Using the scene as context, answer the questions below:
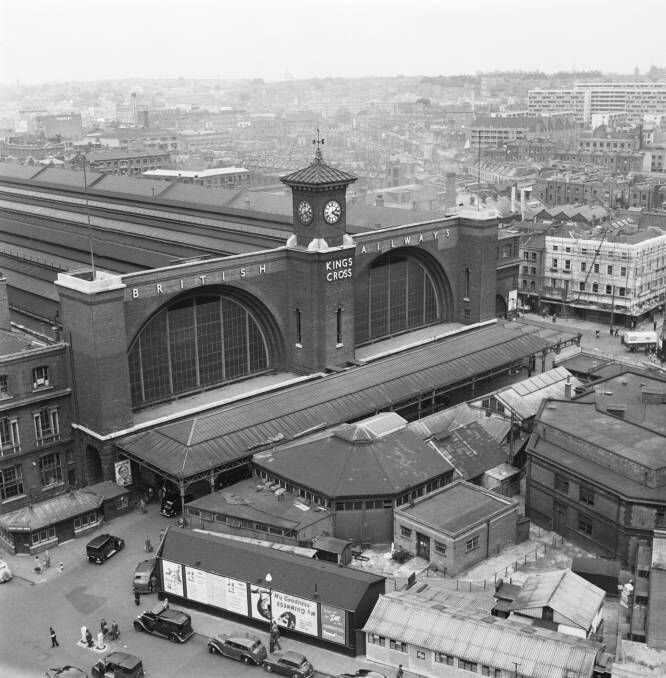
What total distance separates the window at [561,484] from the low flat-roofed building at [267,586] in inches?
636

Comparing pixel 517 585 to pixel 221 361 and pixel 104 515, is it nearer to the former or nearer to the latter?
pixel 104 515

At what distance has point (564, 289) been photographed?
115m

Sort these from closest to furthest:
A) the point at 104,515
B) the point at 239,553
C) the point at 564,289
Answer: the point at 239,553 → the point at 104,515 → the point at 564,289

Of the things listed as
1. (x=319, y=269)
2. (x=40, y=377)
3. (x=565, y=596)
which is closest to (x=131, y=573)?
(x=40, y=377)

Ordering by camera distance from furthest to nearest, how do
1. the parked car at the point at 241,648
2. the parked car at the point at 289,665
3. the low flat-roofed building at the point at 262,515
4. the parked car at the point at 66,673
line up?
the low flat-roofed building at the point at 262,515
the parked car at the point at 241,648
the parked car at the point at 289,665
the parked car at the point at 66,673

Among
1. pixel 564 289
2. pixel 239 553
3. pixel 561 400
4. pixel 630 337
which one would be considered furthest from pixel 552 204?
pixel 239 553

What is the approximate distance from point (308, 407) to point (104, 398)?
586 inches

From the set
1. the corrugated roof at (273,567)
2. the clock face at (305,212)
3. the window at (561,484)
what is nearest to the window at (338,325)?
the clock face at (305,212)

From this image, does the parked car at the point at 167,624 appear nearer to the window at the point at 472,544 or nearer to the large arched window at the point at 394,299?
the window at the point at 472,544

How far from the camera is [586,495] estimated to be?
187 feet

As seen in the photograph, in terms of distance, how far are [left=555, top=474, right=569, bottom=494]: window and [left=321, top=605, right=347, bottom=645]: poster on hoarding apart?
19.0m

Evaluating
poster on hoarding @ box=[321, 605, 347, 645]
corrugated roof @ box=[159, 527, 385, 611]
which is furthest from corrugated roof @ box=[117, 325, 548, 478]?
poster on hoarding @ box=[321, 605, 347, 645]

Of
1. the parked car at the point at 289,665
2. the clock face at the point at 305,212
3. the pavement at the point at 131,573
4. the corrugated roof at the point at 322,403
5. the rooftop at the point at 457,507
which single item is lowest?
the pavement at the point at 131,573

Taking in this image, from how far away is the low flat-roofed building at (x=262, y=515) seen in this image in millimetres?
55094
